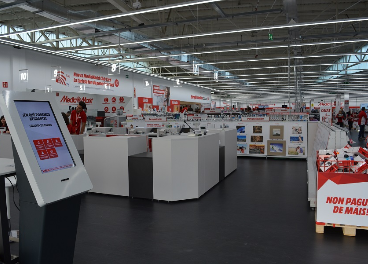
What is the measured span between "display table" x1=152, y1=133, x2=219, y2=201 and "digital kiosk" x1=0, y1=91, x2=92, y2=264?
2.47m

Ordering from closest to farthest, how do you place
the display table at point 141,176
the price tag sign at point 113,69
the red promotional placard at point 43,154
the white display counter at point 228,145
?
the red promotional placard at point 43,154, the display table at point 141,176, the white display counter at point 228,145, the price tag sign at point 113,69

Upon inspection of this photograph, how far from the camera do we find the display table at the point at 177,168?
4918 millimetres

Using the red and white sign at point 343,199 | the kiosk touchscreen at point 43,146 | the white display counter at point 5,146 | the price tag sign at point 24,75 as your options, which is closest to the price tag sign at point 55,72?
the price tag sign at point 24,75

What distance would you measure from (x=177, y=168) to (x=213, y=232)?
144 centimetres

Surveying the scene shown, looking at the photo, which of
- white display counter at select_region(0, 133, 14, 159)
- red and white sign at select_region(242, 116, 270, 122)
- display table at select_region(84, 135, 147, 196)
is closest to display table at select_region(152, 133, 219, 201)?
display table at select_region(84, 135, 147, 196)

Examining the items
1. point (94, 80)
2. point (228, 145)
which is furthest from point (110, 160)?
point (94, 80)

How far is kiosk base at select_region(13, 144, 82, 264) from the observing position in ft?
7.39

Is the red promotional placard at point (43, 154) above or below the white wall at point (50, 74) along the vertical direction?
below

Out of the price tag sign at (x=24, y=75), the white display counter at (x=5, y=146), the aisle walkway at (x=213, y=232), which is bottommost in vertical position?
the aisle walkway at (x=213, y=232)

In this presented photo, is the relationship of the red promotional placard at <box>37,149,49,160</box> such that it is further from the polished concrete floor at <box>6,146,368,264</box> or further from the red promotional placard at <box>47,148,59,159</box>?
the polished concrete floor at <box>6,146,368,264</box>

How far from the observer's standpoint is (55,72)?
12.3m

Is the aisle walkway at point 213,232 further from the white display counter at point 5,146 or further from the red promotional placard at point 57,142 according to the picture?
the white display counter at point 5,146

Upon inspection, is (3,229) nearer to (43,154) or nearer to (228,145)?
(43,154)

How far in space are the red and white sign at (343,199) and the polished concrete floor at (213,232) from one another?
0.20 metres
